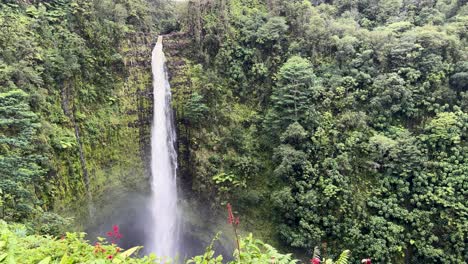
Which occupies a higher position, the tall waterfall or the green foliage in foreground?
the green foliage in foreground

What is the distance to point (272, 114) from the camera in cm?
1484

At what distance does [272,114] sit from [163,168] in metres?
5.87

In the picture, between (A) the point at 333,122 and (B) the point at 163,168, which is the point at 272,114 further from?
(B) the point at 163,168

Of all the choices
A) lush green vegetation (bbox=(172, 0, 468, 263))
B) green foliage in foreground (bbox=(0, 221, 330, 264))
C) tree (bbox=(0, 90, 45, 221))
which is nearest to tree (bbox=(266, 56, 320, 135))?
lush green vegetation (bbox=(172, 0, 468, 263))

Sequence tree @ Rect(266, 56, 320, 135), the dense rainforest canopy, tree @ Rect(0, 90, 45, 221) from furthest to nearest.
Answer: tree @ Rect(266, 56, 320, 135) < the dense rainforest canopy < tree @ Rect(0, 90, 45, 221)

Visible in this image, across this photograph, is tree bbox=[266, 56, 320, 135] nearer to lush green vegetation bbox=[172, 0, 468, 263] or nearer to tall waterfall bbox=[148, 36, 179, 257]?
lush green vegetation bbox=[172, 0, 468, 263]

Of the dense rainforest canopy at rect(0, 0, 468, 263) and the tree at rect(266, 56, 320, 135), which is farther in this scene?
the tree at rect(266, 56, 320, 135)

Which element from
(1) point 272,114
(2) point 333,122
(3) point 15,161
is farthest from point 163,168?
(2) point 333,122

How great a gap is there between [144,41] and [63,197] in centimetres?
856

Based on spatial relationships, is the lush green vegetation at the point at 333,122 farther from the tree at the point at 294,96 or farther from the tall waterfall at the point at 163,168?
the tall waterfall at the point at 163,168

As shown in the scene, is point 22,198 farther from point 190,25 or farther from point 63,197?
point 190,25

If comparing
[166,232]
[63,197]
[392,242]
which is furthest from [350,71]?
[63,197]

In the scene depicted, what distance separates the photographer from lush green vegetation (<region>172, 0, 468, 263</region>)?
41.9ft

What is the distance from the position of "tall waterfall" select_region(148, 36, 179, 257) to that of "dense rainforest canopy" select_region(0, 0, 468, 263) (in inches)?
17.9
